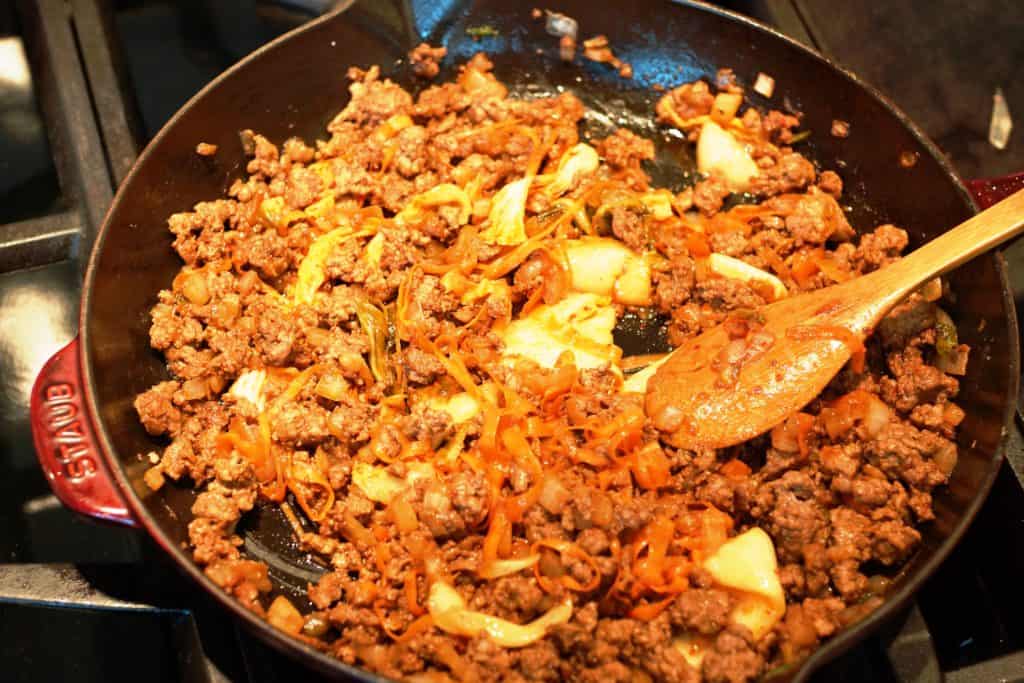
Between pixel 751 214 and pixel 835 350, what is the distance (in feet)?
2.73

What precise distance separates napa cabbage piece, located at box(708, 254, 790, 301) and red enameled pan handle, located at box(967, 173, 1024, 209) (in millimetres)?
775

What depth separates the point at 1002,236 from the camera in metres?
2.52

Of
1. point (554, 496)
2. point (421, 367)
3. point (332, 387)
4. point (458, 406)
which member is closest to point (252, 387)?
point (332, 387)

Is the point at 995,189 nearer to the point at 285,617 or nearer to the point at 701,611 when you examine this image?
the point at 701,611

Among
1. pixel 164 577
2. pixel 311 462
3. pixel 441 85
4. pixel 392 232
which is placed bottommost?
pixel 164 577

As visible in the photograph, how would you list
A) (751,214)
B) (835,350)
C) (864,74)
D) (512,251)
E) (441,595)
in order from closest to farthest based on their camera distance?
(441,595) < (835,350) < (512,251) < (751,214) < (864,74)

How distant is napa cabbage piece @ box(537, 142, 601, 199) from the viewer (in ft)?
10.9

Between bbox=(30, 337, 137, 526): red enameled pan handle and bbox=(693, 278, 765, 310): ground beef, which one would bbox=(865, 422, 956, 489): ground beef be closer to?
bbox=(693, 278, 765, 310): ground beef

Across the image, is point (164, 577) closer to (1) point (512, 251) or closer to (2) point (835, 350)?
(1) point (512, 251)

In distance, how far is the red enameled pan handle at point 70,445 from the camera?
237 centimetres

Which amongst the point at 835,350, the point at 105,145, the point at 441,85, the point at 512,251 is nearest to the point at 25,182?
the point at 105,145

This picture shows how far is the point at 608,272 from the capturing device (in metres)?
3.09

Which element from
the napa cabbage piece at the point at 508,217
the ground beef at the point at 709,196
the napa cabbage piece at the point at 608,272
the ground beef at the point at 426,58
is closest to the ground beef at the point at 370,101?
the ground beef at the point at 426,58

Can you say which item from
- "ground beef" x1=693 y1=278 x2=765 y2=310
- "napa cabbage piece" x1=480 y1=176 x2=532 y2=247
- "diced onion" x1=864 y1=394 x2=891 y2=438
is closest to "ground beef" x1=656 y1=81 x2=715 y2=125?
"napa cabbage piece" x1=480 y1=176 x2=532 y2=247
